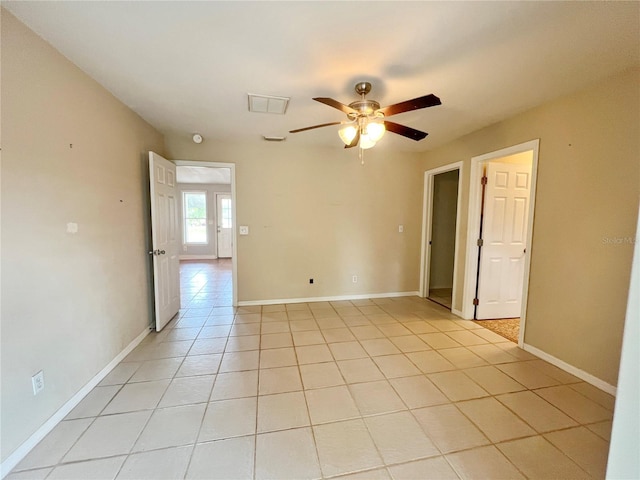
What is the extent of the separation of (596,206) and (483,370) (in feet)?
5.31

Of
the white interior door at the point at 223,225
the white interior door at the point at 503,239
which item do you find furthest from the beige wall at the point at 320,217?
the white interior door at the point at 223,225

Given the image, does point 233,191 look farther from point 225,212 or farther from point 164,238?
point 225,212

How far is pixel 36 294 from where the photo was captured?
1526 mm

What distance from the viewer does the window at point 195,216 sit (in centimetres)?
802

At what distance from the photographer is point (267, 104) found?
245cm

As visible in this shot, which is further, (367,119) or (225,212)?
(225,212)

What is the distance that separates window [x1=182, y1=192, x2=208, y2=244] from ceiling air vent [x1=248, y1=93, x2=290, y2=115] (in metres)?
6.24

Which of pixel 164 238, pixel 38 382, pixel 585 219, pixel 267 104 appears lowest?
pixel 38 382

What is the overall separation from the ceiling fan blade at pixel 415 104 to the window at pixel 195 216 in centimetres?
740

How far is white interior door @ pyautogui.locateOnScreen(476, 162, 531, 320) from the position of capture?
3.23m

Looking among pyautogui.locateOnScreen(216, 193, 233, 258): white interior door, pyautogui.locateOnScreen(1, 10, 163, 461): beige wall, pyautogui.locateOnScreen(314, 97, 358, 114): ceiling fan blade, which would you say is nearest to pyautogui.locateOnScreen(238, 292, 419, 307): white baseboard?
pyautogui.locateOnScreen(1, 10, 163, 461): beige wall

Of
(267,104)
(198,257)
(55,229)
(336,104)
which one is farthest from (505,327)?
(198,257)

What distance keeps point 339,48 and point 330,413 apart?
2402 mm

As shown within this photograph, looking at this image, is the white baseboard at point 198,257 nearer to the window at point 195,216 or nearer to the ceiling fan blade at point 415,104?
the window at point 195,216
